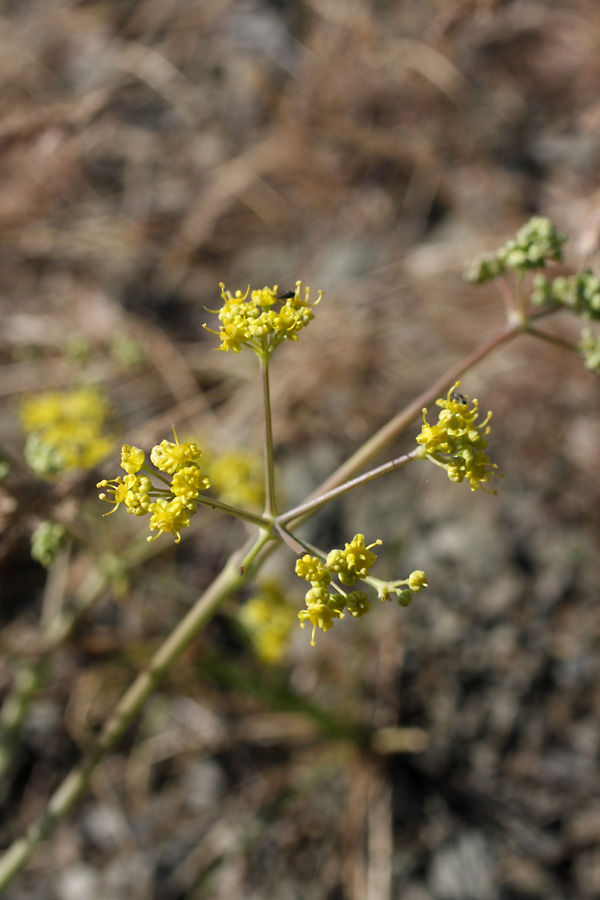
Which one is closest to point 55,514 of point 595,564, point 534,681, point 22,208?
point 534,681

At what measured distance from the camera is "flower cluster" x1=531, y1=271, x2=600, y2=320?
101 inches

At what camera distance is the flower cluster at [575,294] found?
8.42 feet

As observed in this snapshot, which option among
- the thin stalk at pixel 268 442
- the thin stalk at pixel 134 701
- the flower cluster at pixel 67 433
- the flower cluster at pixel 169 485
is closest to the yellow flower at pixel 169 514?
the flower cluster at pixel 169 485

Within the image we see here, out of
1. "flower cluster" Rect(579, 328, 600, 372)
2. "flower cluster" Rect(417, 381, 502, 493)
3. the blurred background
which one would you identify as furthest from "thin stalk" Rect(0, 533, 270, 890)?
"flower cluster" Rect(579, 328, 600, 372)

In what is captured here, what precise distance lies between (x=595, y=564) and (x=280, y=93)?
442 centimetres

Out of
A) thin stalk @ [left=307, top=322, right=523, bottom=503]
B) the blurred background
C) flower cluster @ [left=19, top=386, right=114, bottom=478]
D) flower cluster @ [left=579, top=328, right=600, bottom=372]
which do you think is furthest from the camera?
the blurred background

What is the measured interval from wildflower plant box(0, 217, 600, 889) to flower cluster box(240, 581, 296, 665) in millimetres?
103

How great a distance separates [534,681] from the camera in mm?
4035

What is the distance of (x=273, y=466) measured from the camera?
2.29 meters

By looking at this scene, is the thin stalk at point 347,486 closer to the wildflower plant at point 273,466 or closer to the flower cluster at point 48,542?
the wildflower plant at point 273,466

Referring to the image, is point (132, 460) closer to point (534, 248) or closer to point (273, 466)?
point (273, 466)

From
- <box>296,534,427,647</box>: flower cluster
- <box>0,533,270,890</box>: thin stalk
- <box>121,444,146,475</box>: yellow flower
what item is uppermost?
<box>121,444,146,475</box>: yellow flower

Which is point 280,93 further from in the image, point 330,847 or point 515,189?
point 330,847

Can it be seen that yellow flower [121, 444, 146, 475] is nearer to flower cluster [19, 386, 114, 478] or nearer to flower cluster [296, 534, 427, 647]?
flower cluster [296, 534, 427, 647]
